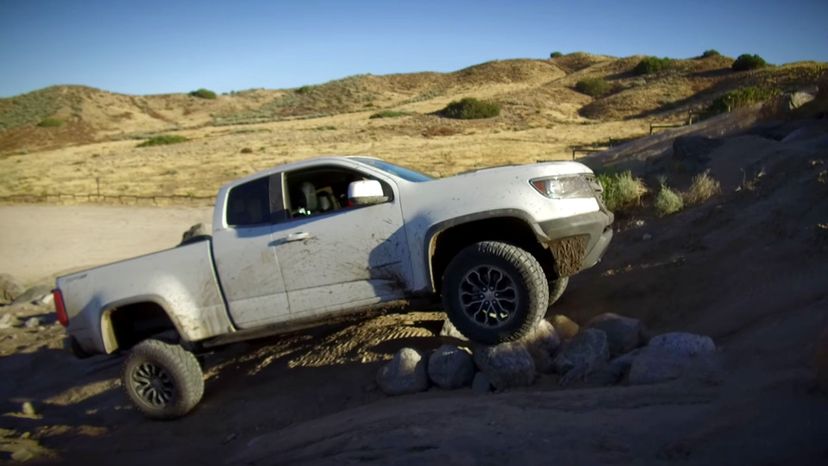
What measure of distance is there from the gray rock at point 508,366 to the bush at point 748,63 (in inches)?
2010

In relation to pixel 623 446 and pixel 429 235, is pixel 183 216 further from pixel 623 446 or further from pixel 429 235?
pixel 623 446

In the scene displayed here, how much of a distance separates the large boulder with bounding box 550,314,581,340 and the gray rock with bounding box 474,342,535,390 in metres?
1.09

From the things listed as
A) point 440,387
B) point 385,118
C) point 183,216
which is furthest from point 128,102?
point 440,387

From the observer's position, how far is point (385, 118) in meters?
51.4

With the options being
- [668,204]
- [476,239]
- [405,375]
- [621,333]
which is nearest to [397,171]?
[476,239]

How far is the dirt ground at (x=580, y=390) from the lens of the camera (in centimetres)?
361

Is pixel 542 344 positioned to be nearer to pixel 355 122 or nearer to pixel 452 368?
pixel 452 368

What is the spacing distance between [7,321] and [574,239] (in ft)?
34.4

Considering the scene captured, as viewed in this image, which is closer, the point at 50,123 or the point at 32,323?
the point at 32,323

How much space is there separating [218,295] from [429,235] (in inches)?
81.1

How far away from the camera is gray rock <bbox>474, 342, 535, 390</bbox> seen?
16.9ft

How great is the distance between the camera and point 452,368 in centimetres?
543

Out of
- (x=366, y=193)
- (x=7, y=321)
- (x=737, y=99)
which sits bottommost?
(x=7, y=321)

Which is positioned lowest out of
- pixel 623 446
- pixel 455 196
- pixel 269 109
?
pixel 623 446
